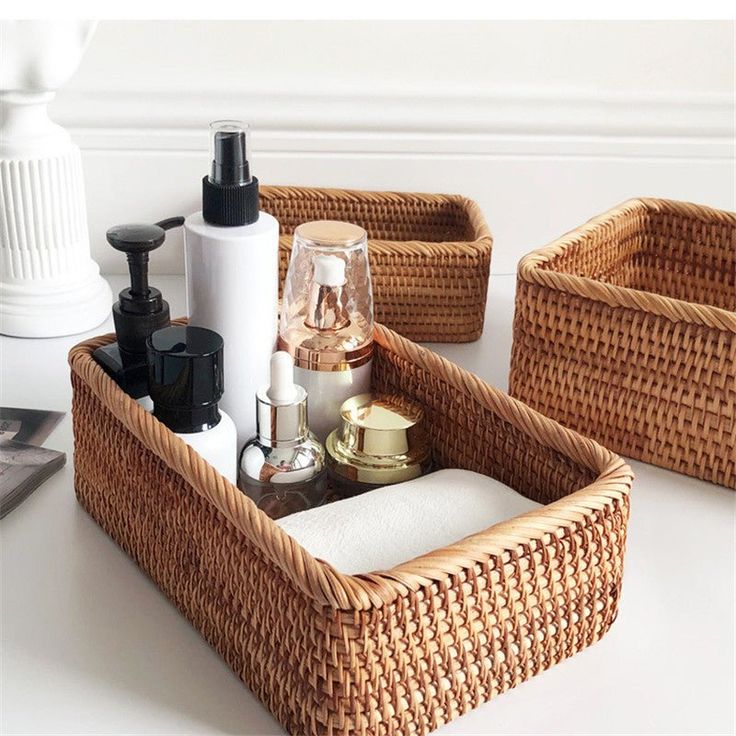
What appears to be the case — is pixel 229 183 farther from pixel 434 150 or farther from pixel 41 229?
pixel 434 150

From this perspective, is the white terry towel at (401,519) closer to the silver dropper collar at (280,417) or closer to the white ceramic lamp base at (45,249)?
the silver dropper collar at (280,417)

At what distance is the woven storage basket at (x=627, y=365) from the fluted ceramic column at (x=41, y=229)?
362mm

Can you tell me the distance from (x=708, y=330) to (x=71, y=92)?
0.59 m

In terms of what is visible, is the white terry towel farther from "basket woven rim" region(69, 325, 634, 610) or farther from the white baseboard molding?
the white baseboard molding

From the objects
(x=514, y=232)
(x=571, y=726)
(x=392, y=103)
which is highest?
(x=392, y=103)

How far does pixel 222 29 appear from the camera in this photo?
3.00 ft

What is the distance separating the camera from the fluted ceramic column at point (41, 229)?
2.59ft

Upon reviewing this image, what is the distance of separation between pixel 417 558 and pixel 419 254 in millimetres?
410

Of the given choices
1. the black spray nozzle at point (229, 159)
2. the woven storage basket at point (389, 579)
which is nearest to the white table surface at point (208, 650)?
the woven storage basket at point (389, 579)

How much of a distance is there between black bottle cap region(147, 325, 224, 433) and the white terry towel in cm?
7

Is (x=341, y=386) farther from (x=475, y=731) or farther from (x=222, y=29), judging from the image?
(x=222, y=29)

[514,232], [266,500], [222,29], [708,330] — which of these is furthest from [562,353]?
[222,29]

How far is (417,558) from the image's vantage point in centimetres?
42

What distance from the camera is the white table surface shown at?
0.47 meters
